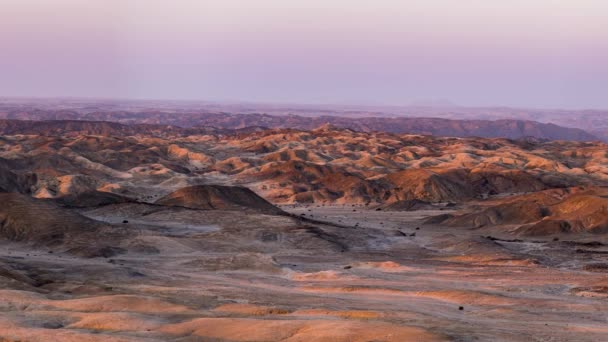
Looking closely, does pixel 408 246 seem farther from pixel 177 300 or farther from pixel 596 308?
pixel 177 300

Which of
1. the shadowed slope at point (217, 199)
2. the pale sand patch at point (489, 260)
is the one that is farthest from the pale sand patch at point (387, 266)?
the shadowed slope at point (217, 199)

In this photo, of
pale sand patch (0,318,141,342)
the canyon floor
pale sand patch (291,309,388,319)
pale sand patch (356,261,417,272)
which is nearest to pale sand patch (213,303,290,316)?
the canyon floor

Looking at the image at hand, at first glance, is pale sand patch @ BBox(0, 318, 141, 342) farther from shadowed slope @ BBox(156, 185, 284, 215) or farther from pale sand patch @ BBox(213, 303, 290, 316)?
shadowed slope @ BBox(156, 185, 284, 215)

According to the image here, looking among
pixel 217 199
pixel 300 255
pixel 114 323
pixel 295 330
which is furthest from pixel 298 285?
pixel 217 199

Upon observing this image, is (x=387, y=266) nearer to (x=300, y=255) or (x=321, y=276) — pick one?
(x=321, y=276)

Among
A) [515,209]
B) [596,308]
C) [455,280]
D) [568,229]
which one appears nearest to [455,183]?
[515,209]
